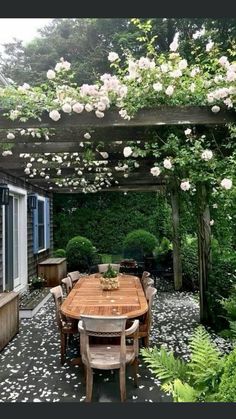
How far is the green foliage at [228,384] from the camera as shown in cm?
180

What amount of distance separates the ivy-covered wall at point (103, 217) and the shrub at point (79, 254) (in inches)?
57.4

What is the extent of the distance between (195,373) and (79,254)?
9566mm

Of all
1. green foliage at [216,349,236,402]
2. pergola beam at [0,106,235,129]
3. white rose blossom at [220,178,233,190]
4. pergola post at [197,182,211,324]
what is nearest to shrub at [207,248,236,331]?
pergola post at [197,182,211,324]

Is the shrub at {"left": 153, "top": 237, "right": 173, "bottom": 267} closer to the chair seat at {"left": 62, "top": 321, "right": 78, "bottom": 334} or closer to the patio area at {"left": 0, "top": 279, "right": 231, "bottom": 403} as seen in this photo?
the patio area at {"left": 0, "top": 279, "right": 231, "bottom": 403}

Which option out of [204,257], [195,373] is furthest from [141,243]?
[195,373]

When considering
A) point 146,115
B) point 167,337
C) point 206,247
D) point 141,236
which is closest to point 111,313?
point 167,337

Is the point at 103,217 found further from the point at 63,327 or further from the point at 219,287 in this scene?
the point at 63,327

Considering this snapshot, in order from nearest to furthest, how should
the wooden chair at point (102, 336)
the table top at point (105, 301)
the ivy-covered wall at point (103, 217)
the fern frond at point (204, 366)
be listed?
the fern frond at point (204, 366) → the wooden chair at point (102, 336) → the table top at point (105, 301) → the ivy-covered wall at point (103, 217)

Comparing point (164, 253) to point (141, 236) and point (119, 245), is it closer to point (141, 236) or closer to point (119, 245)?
point (141, 236)

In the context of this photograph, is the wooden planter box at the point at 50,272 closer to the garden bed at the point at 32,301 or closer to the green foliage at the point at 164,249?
the garden bed at the point at 32,301

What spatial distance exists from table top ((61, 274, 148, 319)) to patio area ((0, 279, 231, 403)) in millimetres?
648

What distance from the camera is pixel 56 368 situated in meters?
4.21

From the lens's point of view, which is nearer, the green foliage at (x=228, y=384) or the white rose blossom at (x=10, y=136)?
the green foliage at (x=228, y=384)

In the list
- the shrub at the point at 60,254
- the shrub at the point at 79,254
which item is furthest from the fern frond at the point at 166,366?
the shrub at the point at 60,254
